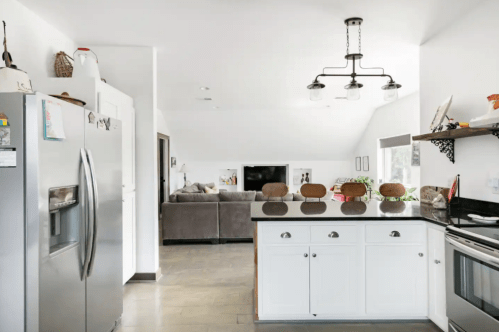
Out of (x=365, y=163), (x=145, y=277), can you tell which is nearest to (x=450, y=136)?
(x=145, y=277)

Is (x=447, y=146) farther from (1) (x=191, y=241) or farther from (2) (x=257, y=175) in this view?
(2) (x=257, y=175)

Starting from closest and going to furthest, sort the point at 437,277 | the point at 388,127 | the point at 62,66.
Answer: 1. the point at 437,277
2. the point at 62,66
3. the point at 388,127

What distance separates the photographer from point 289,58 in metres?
4.52

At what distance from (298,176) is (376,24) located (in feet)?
24.9

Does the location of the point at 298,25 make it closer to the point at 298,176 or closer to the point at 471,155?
the point at 471,155

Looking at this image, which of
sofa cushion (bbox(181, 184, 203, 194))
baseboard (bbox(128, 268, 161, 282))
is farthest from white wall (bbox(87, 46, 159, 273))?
sofa cushion (bbox(181, 184, 203, 194))

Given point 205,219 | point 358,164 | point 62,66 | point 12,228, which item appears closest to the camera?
point 12,228

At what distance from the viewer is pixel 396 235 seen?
2.86 meters

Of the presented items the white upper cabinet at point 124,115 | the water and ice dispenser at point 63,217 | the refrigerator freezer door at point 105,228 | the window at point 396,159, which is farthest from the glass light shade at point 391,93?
the window at point 396,159

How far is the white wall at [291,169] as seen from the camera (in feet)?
34.2

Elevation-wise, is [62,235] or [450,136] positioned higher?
[450,136]

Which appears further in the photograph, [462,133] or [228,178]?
[228,178]

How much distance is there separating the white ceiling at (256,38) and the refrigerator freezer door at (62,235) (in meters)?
1.42

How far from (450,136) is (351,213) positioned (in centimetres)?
108
